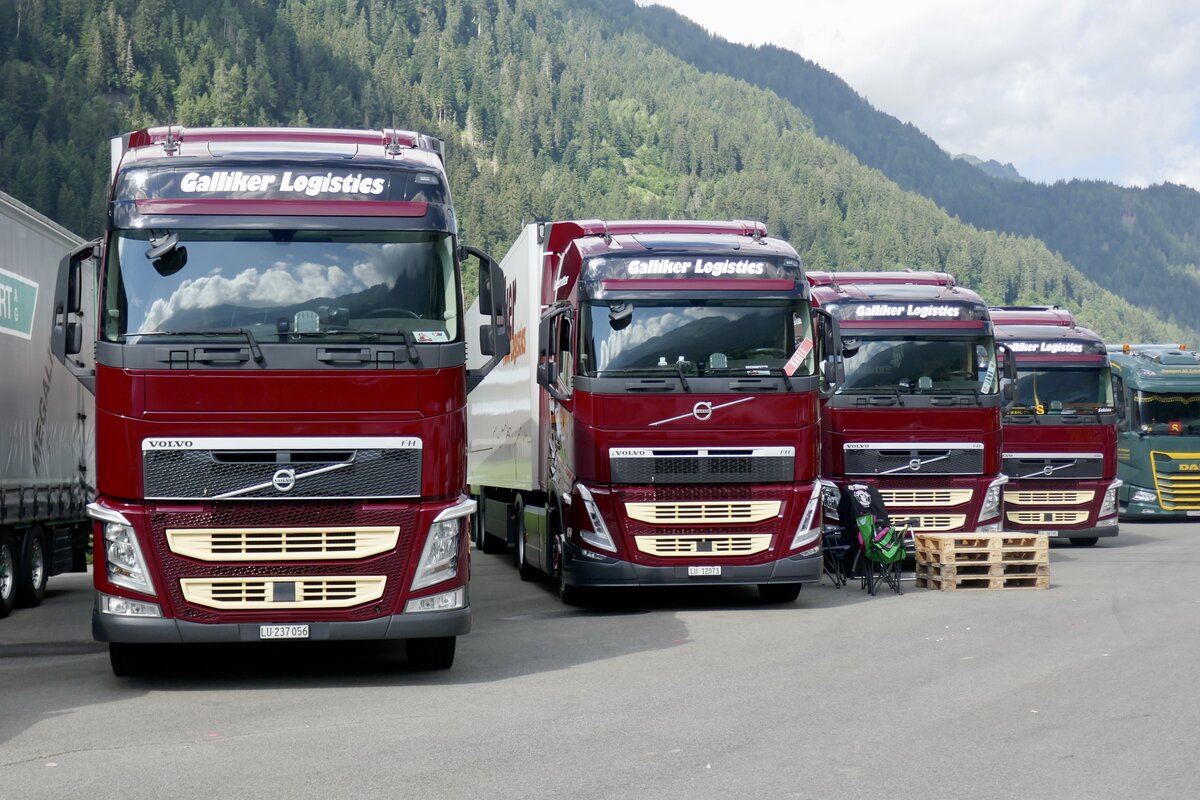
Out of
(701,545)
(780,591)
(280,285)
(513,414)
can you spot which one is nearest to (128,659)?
(280,285)

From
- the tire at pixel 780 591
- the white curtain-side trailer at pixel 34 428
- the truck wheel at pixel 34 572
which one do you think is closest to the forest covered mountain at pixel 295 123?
the white curtain-side trailer at pixel 34 428

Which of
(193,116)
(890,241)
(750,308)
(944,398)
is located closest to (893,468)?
(944,398)

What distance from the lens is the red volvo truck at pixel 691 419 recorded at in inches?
586

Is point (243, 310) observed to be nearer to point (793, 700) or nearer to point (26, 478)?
point (793, 700)

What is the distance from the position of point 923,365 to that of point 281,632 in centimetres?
1081

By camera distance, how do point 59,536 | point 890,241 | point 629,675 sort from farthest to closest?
point 890,241 → point 59,536 → point 629,675

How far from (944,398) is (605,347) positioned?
5.53 m

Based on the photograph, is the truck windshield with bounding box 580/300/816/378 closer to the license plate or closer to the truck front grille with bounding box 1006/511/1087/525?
the license plate

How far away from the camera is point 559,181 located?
7574 inches

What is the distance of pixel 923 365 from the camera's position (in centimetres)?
1909

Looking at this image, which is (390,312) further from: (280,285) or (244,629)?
(244,629)

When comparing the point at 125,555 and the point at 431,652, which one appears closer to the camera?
the point at 125,555

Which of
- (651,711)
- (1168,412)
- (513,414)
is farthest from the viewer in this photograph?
(1168,412)

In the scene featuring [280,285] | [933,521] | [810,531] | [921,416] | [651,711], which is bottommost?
[651,711]
